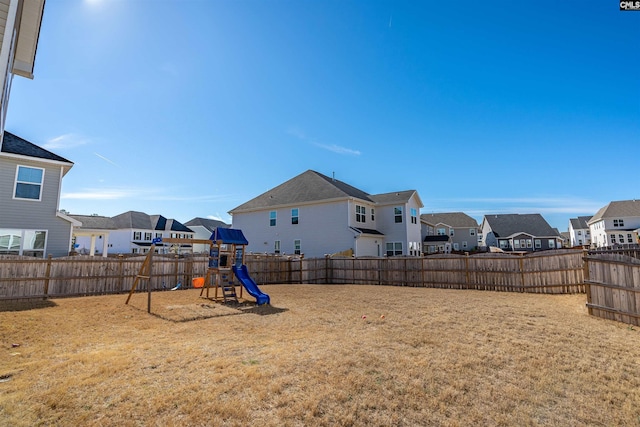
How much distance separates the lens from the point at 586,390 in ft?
13.8

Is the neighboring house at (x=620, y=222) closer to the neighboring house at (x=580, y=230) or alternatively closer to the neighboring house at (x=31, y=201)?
the neighboring house at (x=580, y=230)

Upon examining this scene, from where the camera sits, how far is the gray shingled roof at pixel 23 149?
14203mm

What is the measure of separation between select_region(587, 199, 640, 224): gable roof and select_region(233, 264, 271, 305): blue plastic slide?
55206 millimetres

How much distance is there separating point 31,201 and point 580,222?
85868mm

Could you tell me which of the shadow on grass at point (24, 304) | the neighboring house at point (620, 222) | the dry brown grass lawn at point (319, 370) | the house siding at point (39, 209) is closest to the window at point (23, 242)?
the house siding at point (39, 209)

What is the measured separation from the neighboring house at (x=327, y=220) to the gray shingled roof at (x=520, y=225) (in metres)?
35.9

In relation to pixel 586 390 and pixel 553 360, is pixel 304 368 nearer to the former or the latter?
pixel 586 390

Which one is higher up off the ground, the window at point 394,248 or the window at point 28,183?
the window at point 28,183

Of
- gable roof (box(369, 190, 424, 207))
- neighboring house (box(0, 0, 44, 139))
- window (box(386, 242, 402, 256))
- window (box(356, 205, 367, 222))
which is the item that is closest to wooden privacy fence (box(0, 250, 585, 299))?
window (box(356, 205, 367, 222))

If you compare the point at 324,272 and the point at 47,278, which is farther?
the point at 324,272

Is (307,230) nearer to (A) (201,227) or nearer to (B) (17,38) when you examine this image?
(B) (17,38)

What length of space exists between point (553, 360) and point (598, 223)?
5921cm

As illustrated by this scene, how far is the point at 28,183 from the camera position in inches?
571

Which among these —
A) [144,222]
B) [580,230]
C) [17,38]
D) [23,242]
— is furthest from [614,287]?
[580,230]
